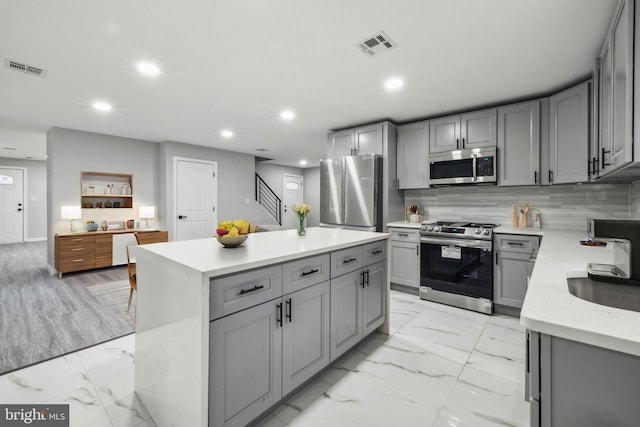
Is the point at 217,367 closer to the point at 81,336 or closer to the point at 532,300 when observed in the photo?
the point at 532,300

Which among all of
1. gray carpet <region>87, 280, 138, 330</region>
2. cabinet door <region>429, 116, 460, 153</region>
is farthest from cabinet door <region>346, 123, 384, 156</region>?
gray carpet <region>87, 280, 138, 330</region>

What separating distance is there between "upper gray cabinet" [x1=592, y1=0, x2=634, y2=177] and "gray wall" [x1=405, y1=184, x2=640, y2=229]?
135cm

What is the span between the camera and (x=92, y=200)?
541 cm

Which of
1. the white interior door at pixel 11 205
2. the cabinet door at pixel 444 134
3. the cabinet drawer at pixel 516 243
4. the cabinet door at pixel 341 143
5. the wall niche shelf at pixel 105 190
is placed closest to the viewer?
the cabinet drawer at pixel 516 243

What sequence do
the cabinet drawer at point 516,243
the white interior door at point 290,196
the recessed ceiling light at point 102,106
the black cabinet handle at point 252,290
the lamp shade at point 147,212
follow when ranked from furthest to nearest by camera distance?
the white interior door at point 290,196 < the lamp shade at point 147,212 < the recessed ceiling light at point 102,106 < the cabinet drawer at point 516,243 < the black cabinet handle at point 252,290

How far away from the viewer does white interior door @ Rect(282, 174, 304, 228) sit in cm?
1002

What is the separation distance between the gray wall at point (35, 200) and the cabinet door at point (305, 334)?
34.7 feet

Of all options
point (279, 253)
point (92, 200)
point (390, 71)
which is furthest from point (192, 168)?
point (279, 253)

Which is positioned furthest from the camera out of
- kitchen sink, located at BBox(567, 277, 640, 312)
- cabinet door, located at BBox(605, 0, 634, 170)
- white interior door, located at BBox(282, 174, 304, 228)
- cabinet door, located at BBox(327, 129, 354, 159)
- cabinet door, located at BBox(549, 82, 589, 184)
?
white interior door, located at BBox(282, 174, 304, 228)

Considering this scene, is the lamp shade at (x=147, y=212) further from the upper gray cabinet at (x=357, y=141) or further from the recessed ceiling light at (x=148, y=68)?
the upper gray cabinet at (x=357, y=141)

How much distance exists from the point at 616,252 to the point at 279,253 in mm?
1662

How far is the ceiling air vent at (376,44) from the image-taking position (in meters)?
2.18

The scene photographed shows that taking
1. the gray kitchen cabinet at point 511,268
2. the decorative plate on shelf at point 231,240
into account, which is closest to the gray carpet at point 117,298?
the decorative plate on shelf at point 231,240

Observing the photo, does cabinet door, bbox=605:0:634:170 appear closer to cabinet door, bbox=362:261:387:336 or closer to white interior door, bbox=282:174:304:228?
cabinet door, bbox=362:261:387:336
